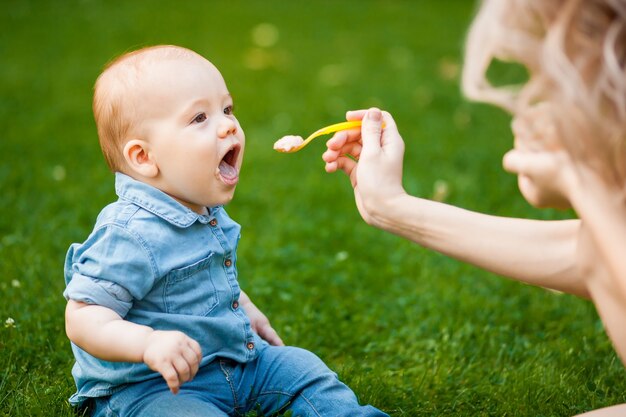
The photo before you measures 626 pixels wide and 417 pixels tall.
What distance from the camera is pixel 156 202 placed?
7.02 ft

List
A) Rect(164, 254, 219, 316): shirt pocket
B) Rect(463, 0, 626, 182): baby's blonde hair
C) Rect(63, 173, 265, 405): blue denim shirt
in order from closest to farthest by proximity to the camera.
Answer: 1. Rect(463, 0, 626, 182): baby's blonde hair
2. Rect(63, 173, 265, 405): blue denim shirt
3. Rect(164, 254, 219, 316): shirt pocket

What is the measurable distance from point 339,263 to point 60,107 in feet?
8.66

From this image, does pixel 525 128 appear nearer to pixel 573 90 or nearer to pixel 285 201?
pixel 573 90

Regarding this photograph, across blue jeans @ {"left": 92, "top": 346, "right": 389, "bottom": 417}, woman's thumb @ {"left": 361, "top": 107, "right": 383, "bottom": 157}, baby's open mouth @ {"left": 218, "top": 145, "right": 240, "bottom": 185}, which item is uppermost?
woman's thumb @ {"left": 361, "top": 107, "right": 383, "bottom": 157}

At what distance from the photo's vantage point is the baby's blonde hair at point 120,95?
2143 millimetres

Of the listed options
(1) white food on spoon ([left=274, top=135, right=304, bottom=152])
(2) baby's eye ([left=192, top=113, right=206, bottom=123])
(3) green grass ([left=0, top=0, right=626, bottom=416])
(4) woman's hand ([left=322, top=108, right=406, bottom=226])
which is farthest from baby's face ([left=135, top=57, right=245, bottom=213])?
(3) green grass ([left=0, top=0, right=626, bottom=416])

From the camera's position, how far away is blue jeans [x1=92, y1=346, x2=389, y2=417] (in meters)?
2.09

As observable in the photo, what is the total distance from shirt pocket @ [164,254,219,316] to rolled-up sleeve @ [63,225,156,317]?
3.4 inches

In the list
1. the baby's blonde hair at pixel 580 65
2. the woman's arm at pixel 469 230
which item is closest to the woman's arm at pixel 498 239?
the woman's arm at pixel 469 230

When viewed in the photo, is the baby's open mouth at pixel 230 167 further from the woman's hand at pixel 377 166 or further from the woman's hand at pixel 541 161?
the woman's hand at pixel 541 161

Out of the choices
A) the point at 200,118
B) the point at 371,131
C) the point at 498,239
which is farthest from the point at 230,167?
the point at 498,239

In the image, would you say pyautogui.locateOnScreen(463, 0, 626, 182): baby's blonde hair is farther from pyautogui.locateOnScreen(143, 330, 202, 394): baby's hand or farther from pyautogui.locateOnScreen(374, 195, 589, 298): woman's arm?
pyautogui.locateOnScreen(143, 330, 202, 394): baby's hand

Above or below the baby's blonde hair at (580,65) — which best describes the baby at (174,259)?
below

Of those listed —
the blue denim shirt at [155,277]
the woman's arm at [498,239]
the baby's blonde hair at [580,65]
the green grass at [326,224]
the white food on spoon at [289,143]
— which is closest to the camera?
the baby's blonde hair at [580,65]
